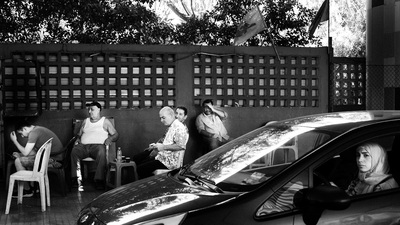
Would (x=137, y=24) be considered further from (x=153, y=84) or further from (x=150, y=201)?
(x=150, y=201)

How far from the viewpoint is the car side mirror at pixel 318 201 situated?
125 inches

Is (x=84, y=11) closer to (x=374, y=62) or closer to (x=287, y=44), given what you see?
(x=287, y=44)

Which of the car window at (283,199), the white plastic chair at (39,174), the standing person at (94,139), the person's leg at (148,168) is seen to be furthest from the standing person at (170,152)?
the car window at (283,199)

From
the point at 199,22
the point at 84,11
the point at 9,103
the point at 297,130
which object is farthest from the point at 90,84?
the point at 297,130

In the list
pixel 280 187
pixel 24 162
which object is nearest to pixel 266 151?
pixel 280 187

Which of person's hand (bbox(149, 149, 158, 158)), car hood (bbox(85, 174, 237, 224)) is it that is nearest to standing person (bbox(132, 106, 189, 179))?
person's hand (bbox(149, 149, 158, 158))

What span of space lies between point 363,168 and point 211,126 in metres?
6.43

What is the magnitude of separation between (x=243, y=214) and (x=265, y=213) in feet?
0.43

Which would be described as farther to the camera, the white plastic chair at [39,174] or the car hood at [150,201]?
the white plastic chair at [39,174]

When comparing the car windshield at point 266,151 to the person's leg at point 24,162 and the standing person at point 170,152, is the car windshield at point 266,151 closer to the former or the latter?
the standing person at point 170,152

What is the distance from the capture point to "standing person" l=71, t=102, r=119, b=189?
8898mm

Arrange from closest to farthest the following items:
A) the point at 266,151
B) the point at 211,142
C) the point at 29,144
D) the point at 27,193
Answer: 1. the point at 266,151
2. the point at 29,144
3. the point at 27,193
4. the point at 211,142

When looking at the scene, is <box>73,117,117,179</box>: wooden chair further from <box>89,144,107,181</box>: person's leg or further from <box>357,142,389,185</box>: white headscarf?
<box>357,142,389,185</box>: white headscarf

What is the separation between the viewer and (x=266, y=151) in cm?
396
